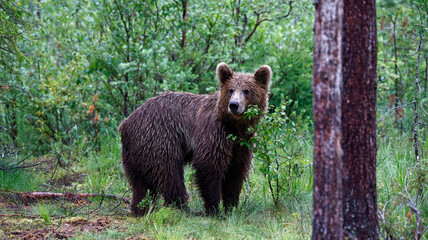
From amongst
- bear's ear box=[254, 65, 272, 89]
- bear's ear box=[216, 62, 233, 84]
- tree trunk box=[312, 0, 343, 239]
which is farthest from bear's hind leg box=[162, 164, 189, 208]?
tree trunk box=[312, 0, 343, 239]

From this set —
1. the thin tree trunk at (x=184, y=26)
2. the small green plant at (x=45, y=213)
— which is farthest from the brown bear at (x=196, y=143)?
the thin tree trunk at (x=184, y=26)

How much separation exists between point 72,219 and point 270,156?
8.02ft

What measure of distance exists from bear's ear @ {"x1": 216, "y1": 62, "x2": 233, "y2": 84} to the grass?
1.60 m

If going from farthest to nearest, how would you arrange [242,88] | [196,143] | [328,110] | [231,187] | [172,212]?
[231,187] → [196,143] → [242,88] → [172,212] → [328,110]

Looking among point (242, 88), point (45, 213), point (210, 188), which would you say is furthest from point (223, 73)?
point (45, 213)

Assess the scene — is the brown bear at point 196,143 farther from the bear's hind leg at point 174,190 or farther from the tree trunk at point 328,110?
the tree trunk at point 328,110

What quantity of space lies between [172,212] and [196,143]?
40.4 inches

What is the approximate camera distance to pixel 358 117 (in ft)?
10.8

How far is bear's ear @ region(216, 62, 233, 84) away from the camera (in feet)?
18.9

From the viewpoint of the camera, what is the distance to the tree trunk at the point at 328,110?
107 inches

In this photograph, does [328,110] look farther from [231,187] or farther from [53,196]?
[53,196]

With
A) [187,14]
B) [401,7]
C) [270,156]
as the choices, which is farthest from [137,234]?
[401,7]

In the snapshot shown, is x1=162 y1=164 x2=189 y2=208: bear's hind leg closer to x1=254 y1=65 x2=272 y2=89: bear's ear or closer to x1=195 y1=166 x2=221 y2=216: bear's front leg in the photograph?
x1=195 y1=166 x2=221 y2=216: bear's front leg

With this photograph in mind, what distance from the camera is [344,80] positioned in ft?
10.9
